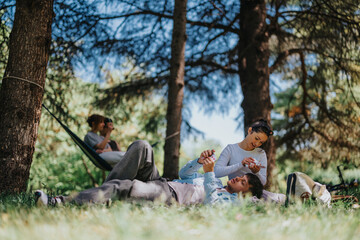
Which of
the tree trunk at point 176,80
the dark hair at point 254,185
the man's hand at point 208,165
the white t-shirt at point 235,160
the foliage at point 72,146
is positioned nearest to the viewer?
the man's hand at point 208,165

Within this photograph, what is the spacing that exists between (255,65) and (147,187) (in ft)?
10.5

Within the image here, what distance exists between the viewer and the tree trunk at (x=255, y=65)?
15.2 ft

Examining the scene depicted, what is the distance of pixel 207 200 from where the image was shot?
7.49ft

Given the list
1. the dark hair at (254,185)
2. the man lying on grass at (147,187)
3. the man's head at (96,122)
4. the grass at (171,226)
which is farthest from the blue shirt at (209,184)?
the man's head at (96,122)

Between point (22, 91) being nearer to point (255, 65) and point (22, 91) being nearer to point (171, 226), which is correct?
point (171, 226)

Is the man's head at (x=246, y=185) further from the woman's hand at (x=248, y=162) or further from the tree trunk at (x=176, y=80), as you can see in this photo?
the tree trunk at (x=176, y=80)

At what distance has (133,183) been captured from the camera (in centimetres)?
221

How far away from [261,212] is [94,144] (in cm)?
238

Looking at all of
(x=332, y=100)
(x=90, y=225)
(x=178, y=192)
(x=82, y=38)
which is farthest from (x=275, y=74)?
(x=90, y=225)

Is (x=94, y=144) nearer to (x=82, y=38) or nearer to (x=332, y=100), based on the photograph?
(x=82, y=38)

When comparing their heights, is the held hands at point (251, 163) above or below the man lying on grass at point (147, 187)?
above

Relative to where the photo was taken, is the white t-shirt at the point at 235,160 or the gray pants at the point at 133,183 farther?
the white t-shirt at the point at 235,160

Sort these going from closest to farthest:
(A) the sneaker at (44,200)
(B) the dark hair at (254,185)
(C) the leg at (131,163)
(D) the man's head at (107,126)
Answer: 1. (A) the sneaker at (44,200)
2. (C) the leg at (131,163)
3. (B) the dark hair at (254,185)
4. (D) the man's head at (107,126)

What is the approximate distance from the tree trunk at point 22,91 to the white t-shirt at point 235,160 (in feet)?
5.63
